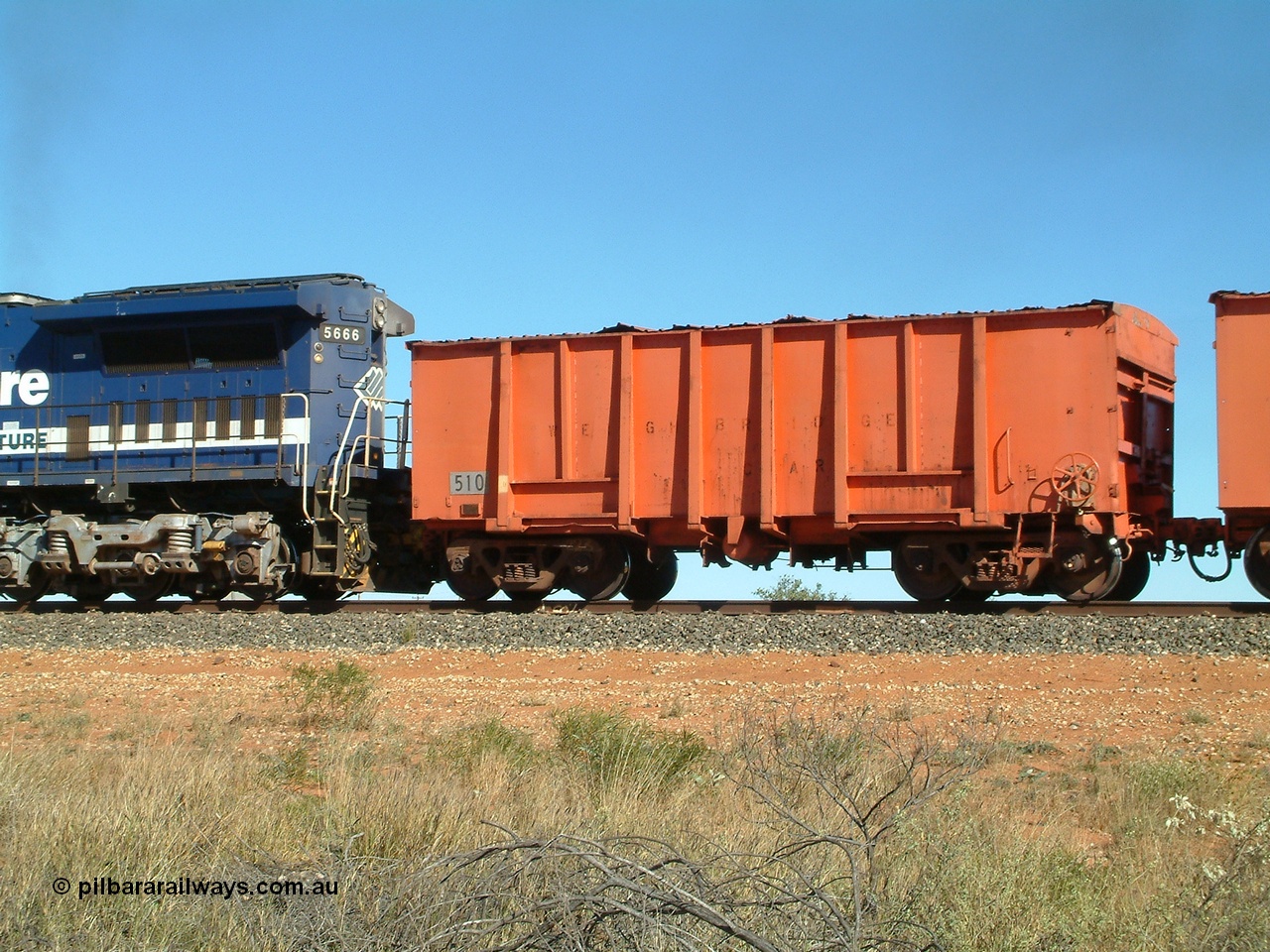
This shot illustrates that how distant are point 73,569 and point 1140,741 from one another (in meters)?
14.1

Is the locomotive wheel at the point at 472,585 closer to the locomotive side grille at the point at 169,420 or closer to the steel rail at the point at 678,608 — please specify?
the steel rail at the point at 678,608

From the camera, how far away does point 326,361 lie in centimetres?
1677

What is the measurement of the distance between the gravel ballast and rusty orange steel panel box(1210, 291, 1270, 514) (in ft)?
5.48

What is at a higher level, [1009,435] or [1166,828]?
[1009,435]

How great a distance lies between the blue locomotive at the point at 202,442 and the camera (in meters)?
16.2

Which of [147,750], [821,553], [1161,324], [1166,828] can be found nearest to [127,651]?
[147,750]

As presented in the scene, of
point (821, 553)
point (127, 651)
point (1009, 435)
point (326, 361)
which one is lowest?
point (127, 651)

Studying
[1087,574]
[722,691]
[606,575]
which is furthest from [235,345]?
[1087,574]

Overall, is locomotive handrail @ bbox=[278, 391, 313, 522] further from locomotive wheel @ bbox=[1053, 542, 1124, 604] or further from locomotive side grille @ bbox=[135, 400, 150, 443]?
locomotive wheel @ bbox=[1053, 542, 1124, 604]

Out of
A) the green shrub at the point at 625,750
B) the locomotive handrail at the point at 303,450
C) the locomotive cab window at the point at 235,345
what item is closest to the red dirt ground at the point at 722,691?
the green shrub at the point at 625,750

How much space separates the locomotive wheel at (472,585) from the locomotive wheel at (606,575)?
46.8 inches

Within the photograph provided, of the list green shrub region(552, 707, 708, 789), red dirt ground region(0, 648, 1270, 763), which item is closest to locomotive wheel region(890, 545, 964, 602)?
red dirt ground region(0, 648, 1270, 763)

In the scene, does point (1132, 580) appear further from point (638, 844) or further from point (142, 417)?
point (142, 417)

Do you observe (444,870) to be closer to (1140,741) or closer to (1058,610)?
(1140,741)
